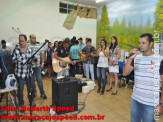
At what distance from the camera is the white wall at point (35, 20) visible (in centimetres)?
615

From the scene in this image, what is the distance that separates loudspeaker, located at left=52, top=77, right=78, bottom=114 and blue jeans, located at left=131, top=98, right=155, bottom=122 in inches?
60.8

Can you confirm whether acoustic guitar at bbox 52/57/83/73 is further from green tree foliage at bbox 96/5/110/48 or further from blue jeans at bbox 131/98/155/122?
green tree foliage at bbox 96/5/110/48

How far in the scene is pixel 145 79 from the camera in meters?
1.56

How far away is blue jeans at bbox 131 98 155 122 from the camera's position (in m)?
1.52

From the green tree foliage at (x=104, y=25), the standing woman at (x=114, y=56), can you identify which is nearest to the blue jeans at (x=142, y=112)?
the standing woman at (x=114, y=56)

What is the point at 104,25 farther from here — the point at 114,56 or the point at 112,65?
the point at 112,65

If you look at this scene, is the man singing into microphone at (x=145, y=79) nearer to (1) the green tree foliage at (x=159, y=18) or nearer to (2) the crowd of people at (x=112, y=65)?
(2) the crowd of people at (x=112, y=65)

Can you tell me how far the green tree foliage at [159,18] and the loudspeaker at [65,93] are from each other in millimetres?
3908

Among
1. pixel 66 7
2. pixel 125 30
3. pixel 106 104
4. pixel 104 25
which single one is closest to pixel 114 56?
pixel 106 104

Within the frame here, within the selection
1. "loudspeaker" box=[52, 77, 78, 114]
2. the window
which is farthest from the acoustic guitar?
the window

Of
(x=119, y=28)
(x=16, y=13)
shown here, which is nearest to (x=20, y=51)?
(x=16, y=13)

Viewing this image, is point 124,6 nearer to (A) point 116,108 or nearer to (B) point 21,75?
(A) point 116,108

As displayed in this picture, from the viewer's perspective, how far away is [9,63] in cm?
298

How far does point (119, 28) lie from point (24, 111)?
577 centimetres
